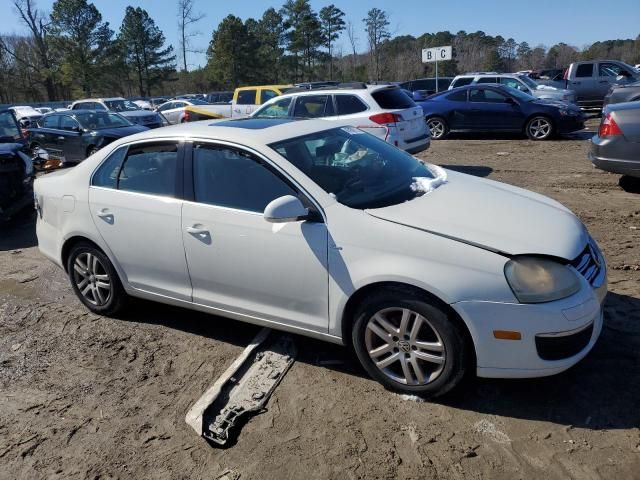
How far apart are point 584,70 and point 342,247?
741 inches

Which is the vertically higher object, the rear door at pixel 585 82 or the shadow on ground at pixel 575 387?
the rear door at pixel 585 82

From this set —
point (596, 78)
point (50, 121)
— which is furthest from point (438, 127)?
point (50, 121)

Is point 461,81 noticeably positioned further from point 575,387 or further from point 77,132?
point 575,387

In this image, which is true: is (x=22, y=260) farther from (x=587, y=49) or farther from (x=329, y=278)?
(x=587, y=49)

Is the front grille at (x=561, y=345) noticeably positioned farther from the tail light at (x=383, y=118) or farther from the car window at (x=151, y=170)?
the tail light at (x=383, y=118)

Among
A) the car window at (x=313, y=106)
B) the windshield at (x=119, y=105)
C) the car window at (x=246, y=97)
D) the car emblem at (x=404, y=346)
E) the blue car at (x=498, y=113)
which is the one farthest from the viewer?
the windshield at (x=119, y=105)

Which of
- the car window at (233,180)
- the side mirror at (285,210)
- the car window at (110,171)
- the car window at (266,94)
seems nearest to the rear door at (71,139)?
the car window at (266,94)

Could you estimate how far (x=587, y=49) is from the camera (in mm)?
71500

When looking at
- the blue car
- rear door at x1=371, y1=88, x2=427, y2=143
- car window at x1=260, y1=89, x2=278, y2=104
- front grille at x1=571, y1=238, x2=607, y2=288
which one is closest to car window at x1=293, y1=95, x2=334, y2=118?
rear door at x1=371, y1=88, x2=427, y2=143

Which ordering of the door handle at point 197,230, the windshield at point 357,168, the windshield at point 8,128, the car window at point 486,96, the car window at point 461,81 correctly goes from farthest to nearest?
the car window at point 461,81
the car window at point 486,96
the windshield at point 8,128
the door handle at point 197,230
the windshield at point 357,168

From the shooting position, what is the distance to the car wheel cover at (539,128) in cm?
1334

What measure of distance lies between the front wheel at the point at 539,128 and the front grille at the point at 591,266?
1107 cm

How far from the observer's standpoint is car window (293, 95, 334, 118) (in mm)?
9898

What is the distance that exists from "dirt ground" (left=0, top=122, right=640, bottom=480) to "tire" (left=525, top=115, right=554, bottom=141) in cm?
982
